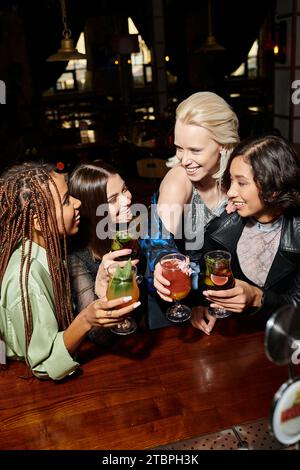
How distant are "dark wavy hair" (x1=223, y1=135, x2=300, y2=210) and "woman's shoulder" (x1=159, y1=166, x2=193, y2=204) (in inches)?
16.9

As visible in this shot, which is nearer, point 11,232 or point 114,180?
point 11,232

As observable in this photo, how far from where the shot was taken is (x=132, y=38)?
368 inches

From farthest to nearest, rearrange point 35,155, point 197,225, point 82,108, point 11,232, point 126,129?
point 82,108 < point 126,129 < point 35,155 < point 197,225 < point 11,232

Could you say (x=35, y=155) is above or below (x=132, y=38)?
below

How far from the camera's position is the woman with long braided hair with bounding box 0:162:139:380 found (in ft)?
5.24

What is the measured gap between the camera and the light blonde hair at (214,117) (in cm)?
214

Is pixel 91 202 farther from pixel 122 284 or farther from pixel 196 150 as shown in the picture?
pixel 122 284

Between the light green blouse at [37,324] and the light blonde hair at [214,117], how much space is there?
1.00m

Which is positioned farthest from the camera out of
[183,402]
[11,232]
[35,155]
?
[35,155]

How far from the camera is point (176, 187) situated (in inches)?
90.5

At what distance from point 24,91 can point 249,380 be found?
10216mm
